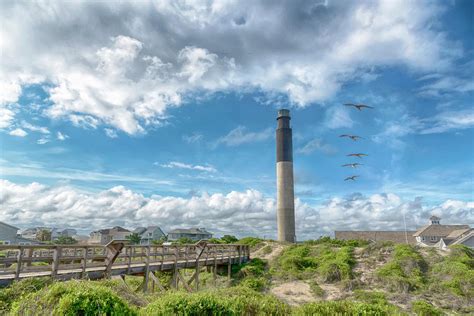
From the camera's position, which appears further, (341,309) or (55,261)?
(55,261)

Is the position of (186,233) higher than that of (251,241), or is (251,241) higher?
(186,233)

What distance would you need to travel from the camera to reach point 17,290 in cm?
852

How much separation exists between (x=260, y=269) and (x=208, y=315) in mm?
19059

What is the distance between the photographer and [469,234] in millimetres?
38750

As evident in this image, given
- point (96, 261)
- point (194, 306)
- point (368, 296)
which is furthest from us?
point (368, 296)

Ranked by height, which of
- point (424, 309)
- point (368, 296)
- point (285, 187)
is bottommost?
point (424, 309)

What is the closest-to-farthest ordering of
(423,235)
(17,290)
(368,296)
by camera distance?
(17,290) → (368,296) → (423,235)

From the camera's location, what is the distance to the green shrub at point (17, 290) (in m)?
7.72

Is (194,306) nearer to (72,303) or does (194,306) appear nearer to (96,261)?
(72,303)

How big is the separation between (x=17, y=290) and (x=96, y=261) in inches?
322

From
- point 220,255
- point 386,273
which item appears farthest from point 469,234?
point 220,255

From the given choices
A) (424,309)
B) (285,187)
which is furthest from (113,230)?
(424,309)

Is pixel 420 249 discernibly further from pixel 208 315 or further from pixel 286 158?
pixel 208 315

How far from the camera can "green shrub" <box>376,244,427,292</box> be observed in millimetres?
19391
